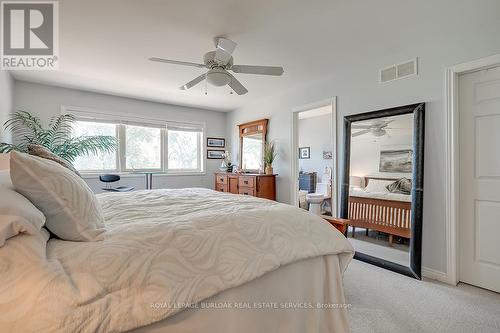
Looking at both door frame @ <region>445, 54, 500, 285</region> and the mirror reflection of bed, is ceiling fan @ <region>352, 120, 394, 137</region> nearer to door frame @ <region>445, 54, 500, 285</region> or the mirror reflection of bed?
the mirror reflection of bed

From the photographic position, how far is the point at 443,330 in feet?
5.31

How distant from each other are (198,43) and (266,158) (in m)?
2.31

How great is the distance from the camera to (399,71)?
2.68 meters

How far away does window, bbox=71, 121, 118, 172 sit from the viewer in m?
4.00

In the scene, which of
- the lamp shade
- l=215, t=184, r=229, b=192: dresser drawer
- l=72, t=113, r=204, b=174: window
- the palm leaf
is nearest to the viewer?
the lamp shade

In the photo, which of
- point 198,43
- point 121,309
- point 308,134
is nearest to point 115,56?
point 198,43

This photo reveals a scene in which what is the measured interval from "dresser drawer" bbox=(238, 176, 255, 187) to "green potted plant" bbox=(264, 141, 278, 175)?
0.33m

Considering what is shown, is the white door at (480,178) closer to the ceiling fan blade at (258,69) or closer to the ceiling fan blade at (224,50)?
the ceiling fan blade at (258,69)

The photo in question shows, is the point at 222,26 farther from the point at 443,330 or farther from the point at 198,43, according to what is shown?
the point at 443,330

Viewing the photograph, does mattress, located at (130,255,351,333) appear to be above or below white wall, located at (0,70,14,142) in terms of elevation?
below

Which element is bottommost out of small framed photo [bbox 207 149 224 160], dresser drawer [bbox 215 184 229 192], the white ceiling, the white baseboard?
the white baseboard

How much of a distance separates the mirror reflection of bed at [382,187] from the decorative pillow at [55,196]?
2881 millimetres

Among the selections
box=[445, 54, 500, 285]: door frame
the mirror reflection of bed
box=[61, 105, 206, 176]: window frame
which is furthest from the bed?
box=[61, 105, 206, 176]: window frame

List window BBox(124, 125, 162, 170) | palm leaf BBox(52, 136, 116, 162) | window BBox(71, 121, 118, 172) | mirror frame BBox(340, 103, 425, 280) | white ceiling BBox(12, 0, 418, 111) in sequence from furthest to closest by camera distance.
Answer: window BBox(124, 125, 162, 170)
window BBox(71, 121, 118, 172)
palm leaf BBox(52, 136, 116, 162)
mirror frame BBox(340, 103, 425, 280)
white ceiling BBox(12, 0, 418, 111)
